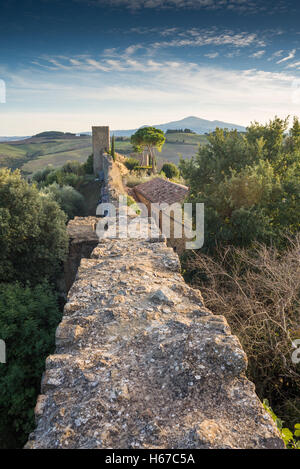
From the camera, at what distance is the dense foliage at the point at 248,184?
9.48 meters

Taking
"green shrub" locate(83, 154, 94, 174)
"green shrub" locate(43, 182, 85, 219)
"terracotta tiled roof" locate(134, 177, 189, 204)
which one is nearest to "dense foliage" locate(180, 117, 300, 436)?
"terracotta tiled roof" locate(134, 177, 189, 204)

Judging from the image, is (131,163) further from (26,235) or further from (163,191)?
(26,235)

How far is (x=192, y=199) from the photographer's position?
37.1 feet

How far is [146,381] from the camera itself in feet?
8.82

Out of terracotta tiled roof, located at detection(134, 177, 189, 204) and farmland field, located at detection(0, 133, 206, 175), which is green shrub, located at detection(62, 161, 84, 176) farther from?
farmland field, located at detection(0, 133, 206, 175)

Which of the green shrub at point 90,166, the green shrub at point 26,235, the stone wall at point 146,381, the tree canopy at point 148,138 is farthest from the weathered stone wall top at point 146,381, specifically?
the tree canopy at point 148,138

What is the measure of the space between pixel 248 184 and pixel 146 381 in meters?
8.25

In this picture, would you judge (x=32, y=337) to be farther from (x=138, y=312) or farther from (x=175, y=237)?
(x=175, y=237)

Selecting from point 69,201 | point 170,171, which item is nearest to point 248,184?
point 69,201

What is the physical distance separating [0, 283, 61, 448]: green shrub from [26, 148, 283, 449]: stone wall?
101 inches

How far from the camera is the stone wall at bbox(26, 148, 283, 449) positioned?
216cm

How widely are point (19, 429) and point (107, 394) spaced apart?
15.1 feet

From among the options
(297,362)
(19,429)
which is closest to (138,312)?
(297,362)

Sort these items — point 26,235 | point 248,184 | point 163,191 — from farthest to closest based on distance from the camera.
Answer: point 163,191 → point 26,235 → point 248,184
